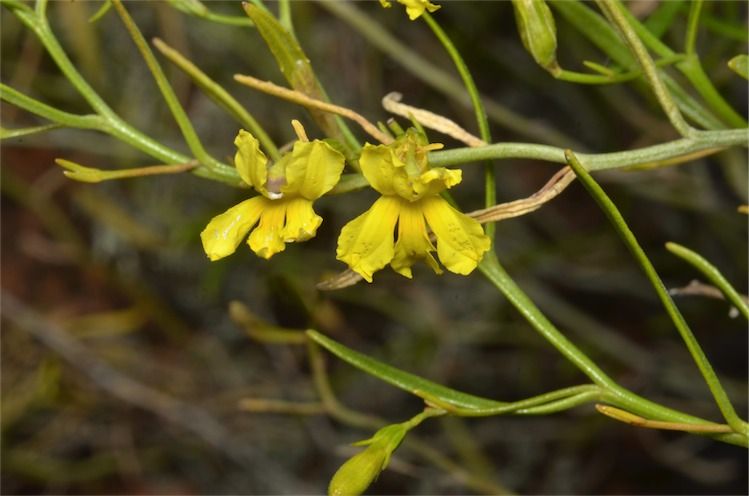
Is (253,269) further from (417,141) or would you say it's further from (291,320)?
(417,141)

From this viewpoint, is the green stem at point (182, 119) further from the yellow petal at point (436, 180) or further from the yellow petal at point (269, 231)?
the yellow petal at point (436, 180)

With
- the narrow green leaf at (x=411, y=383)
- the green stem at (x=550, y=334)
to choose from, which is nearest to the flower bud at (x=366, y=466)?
the narrow green leaf at (x=411, y=383)

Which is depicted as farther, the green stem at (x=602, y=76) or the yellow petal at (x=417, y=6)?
the green stem at (x=602, y=76)

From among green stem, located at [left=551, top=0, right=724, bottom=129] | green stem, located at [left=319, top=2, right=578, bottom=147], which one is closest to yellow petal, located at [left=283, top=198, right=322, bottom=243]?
green stem, located at [left=551, top=0, right=724, bottom=129]

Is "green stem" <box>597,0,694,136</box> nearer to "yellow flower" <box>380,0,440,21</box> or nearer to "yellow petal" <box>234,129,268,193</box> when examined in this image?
"yellow flower" <box>380,0,440,21</box>

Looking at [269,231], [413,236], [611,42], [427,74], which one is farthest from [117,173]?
[427,74]

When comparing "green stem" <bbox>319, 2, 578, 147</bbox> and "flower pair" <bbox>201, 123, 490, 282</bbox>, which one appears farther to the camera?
"green stem" <bbox>319, 2, 578, 147</bbox>
